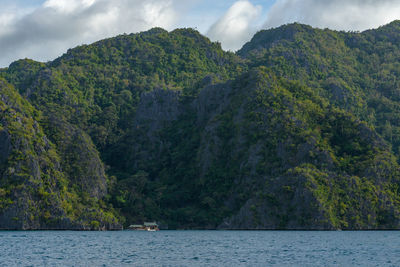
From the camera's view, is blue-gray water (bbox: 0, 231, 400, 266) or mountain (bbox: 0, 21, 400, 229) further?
mountain (bbox: 0, 21, 400, 229)

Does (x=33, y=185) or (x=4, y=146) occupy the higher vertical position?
(x=4, y=146)

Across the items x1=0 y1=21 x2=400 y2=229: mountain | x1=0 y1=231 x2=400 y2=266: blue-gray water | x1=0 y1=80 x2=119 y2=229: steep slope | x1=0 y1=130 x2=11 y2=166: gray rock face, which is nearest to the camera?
x1=0 y1=231 x2=400 y2=266: blue-gray water

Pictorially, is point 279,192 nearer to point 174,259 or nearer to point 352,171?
point 352,171

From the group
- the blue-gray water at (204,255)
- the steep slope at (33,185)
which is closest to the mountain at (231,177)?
the steep slope at (33,185)

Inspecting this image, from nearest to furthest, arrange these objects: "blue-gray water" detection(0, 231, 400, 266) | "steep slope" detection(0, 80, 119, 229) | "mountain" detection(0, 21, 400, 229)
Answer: "blue-gray water" detection(0, 231, 400, 266)
"steep slope" detection(0, 80, 119, 229)
"mountain" detection(0, 21, 400, 229)

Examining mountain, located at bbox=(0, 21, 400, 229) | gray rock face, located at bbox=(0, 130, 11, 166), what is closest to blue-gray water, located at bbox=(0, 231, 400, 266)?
mountain, located at bbox=(0, 21, 400, 229)

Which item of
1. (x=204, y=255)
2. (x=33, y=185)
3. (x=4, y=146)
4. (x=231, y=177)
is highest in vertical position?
(x=4, y=146)

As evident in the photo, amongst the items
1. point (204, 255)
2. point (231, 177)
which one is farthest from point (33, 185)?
point (204, 255)

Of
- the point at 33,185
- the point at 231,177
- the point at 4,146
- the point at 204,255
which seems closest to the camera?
the point at 204,255

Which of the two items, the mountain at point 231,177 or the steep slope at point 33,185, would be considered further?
the mountain at point 231,177

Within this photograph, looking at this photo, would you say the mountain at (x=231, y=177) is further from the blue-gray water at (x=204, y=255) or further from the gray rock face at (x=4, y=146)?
the blue-gray water at (x=204, y=255)

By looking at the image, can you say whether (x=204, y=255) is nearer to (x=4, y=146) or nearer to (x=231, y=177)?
(x=4, y=146)

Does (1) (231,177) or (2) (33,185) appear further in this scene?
(1) (231,177)

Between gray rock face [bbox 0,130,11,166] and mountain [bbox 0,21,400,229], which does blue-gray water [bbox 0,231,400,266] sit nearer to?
mountain [bbox 0,21,400,229]
